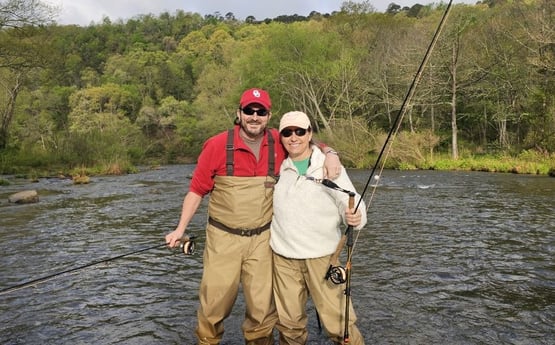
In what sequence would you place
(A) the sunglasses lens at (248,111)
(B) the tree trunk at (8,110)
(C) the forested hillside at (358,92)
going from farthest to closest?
(B) the tree trunk at (8,110), (C) the forested hillside at (358,92), (A) the sunglasses lens at (248,111)

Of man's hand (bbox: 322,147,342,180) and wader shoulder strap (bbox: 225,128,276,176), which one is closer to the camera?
man's hand (bbox: 322,147,342,180)

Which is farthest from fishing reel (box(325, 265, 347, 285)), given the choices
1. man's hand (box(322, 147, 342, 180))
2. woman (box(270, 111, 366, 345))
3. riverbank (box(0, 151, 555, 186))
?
riverbank (box(0, 151, 555, 186))

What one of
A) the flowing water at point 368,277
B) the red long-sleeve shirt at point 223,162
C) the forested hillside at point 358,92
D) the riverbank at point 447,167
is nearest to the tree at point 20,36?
the forested hillside at point 358,92

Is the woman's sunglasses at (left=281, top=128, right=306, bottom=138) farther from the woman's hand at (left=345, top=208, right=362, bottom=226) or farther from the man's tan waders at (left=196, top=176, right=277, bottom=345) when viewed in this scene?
the woman's hand at (left=345, top=208, right=362, bottom=226)

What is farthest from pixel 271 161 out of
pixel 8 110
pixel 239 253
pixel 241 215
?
pixel 8 110

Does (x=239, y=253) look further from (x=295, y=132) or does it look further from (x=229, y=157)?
(x=295, y=132)

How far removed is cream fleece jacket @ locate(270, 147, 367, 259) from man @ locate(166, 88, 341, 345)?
0.27 m

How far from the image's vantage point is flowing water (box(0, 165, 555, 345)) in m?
5.55

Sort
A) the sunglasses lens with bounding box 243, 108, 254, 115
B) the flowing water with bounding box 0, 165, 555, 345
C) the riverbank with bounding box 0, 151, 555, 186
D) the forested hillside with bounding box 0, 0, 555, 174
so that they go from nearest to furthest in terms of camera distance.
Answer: the sunglasses lens with bounding box 243, 108, 254, 115
the flowing water with bounding box 0, 165, 555, 345
the riverbank with bounding box 0, 151, 555, 186
the forested hillside with bounding box 0, 0, 555, 174

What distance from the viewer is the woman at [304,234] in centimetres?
401

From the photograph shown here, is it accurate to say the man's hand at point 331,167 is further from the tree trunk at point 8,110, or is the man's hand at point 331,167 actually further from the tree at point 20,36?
the tree trunk at point 8,110

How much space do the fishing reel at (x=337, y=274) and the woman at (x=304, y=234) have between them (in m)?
0.05

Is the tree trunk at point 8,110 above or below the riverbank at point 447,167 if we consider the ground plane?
above

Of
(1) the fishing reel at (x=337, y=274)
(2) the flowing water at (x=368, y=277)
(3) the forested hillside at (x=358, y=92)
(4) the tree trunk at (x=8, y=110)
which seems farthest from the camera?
(4) the tree trunk at (x=8, y=110)
